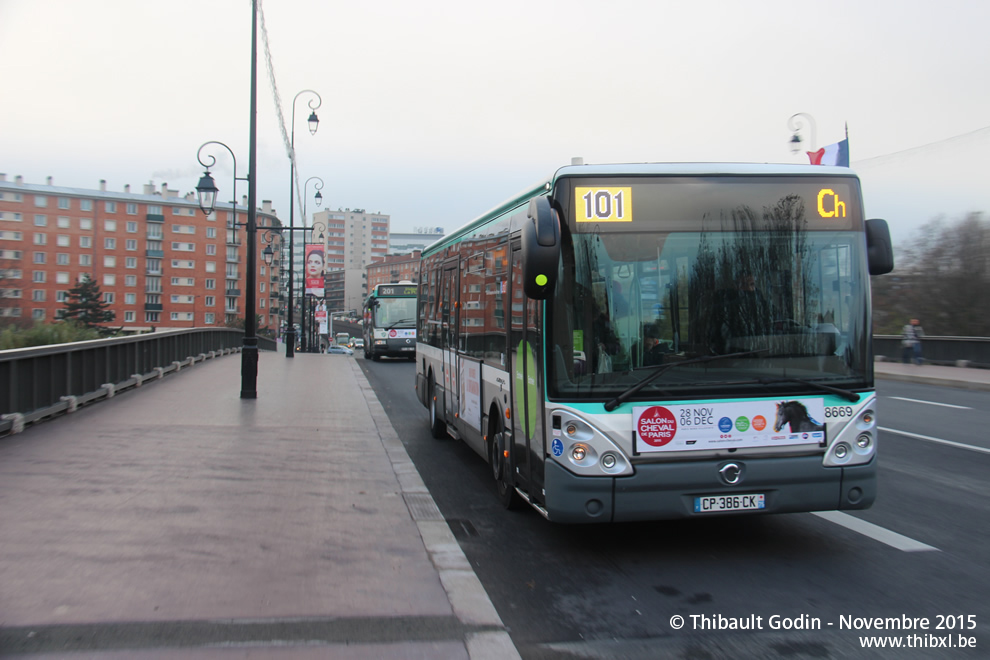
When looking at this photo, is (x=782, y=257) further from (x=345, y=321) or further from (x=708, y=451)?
(x=345, y=321)

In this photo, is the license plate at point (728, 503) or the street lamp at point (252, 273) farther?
the street lamp at point (252, 273)

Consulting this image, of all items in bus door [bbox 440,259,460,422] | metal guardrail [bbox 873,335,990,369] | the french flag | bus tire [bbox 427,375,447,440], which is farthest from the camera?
metal guardrail [bbox 873,335,990,369]

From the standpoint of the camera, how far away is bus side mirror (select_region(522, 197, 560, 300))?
491cm

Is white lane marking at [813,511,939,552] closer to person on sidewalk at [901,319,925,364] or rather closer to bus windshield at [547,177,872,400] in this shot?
bus windshield at [547,177,872,400]

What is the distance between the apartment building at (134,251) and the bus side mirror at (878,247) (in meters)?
86.4

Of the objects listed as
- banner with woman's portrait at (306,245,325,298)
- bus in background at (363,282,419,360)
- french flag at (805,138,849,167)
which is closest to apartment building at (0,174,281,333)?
banner with woman's portrait at (306,245,325,298)

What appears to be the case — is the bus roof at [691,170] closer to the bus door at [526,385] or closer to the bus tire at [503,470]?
the bus door at [526,385]

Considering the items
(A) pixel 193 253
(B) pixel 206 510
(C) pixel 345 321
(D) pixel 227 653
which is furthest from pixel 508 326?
(C) pixel 345 321

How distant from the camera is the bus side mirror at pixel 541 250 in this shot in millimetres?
4910

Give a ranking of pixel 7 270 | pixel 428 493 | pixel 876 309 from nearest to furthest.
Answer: pixel 428 493 < pixel 876 309 < pixel 7 270

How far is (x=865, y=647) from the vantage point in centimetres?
380

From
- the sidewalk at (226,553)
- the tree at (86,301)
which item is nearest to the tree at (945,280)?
the sidewalk at (226,553)

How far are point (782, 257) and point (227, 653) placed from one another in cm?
414

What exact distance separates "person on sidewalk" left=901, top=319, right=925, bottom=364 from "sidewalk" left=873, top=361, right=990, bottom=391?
0.26 metres
